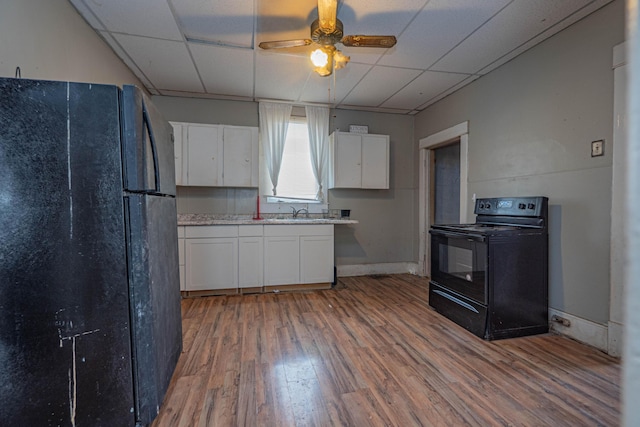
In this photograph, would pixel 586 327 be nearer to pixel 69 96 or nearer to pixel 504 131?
pixel 504 131

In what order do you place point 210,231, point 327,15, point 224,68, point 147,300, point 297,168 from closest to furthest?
1. point 147,300
2. point 327,15
3. point 224,68
4. point 210,231
5. point 297,168

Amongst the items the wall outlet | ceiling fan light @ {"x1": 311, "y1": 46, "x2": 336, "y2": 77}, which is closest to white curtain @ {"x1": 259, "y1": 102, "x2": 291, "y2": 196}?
ceiling fan light @ {"x1": 311, "y1": 46, "x2": 336, "y2": 77}

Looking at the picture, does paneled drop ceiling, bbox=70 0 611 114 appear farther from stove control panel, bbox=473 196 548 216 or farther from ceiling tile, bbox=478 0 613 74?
stove control panel, bbox=473 196 548 216

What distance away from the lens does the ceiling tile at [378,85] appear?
3.10 meters

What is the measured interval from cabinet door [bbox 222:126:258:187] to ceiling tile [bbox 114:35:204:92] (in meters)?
0.66

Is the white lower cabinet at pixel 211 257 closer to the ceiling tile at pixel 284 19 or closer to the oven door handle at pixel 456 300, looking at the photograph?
Answer: the ceiling tile at pixel 284 19

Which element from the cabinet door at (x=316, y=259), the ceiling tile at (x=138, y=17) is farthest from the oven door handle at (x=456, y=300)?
the ceiling tile at (x=138, y=17)

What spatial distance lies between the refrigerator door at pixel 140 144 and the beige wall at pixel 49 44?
87 centimetres

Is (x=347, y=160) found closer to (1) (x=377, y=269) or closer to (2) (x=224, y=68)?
(1) (x=377, y=269)

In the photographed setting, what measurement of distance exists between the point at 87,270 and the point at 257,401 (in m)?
1.09

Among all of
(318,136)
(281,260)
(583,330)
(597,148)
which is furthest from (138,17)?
(583,330)

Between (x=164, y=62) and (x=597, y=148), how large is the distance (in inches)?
151

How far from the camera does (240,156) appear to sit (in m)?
3.69

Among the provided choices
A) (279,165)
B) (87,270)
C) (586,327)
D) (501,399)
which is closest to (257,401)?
(87,270)
